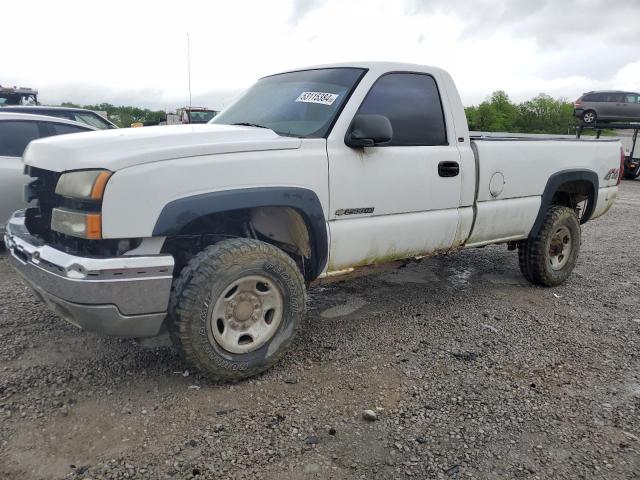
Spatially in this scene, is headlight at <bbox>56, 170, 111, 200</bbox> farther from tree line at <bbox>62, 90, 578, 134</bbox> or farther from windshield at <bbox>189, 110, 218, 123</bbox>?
tree line at <bbox>62, 90, 578, 134</bbox>

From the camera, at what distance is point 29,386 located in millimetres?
2848

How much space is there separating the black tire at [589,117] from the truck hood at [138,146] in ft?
74.2

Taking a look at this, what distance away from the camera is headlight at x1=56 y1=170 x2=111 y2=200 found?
246 cm

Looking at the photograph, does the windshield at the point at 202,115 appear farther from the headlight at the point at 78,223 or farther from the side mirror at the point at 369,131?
the headlight at the point at 78,223

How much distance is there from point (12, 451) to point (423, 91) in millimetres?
3380

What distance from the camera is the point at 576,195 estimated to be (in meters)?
5.36

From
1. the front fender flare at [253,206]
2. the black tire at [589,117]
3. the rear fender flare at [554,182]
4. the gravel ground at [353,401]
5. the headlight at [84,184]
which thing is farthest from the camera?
the black tire at [589,117]

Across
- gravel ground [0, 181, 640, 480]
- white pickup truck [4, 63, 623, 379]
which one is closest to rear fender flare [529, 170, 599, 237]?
white pickup truck [4, 63, 623, 379]

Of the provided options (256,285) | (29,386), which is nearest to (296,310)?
(256,285)

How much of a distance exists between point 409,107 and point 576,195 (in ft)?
8.67

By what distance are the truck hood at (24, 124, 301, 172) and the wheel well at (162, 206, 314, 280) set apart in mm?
362

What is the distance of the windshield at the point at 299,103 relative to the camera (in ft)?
10.9

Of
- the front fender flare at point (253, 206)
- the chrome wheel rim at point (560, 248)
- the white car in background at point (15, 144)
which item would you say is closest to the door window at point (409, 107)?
the front fender flare at point (253, 206)

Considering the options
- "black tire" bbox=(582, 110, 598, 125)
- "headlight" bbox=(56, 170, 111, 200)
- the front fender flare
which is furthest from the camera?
"black tire" bbox=(582, 110, 598, 125)
